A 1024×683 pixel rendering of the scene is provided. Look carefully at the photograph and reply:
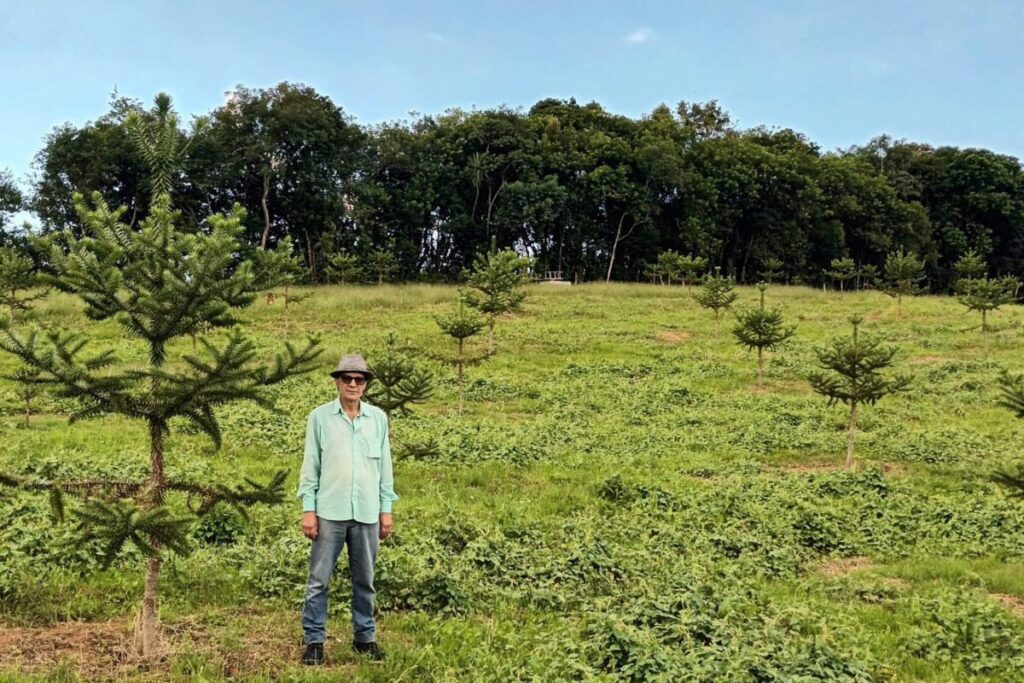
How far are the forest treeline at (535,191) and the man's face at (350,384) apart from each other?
4076 centimetres

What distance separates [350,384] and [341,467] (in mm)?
598

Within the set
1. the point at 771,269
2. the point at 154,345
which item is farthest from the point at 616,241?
the point at 154,345

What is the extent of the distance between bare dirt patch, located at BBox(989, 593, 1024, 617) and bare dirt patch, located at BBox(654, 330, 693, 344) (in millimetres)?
20522

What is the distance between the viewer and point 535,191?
50.4 metres

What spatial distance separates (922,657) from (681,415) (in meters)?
11.0

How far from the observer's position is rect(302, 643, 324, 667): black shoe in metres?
4.97

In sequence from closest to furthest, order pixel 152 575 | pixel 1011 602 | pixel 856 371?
pixel 152 575, pixel 1011 602, pixel 856 371

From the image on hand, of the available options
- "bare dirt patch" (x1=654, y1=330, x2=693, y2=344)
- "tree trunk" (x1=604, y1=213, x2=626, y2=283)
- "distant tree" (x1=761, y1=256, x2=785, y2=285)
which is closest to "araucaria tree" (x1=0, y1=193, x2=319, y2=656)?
"bare dirt patch" (x1=654, y1=330, x2=693, y2=344)

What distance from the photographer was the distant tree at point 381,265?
46.6 meters

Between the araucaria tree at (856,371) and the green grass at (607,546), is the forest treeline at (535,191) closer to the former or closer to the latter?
the green grass at (607,546)

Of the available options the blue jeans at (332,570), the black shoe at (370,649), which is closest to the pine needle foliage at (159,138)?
the blue jeans at (332,570)

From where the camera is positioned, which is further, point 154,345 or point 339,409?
point 339,409

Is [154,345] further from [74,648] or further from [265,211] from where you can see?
[265,211]

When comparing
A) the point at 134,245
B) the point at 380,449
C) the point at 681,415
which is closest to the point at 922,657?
the point at 380,449
